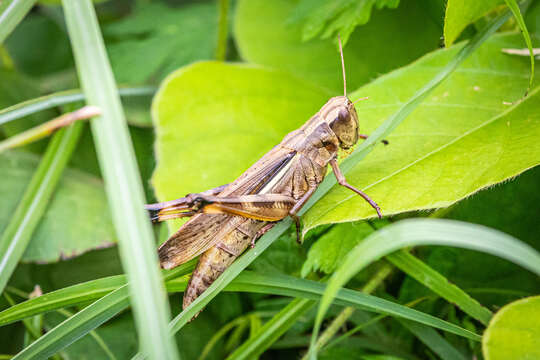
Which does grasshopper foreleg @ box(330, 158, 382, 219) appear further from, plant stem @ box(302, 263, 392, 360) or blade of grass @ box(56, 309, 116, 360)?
blade of grass @ box(56, 309, 116, 360)

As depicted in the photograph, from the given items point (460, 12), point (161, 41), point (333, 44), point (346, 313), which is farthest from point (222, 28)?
point (346, 313)

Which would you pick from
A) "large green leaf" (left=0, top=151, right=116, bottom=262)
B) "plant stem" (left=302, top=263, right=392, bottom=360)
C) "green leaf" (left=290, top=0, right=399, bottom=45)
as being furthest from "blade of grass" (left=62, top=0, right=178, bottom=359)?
"large green leaf" (left=0, top=151, right=116, bottom=262)

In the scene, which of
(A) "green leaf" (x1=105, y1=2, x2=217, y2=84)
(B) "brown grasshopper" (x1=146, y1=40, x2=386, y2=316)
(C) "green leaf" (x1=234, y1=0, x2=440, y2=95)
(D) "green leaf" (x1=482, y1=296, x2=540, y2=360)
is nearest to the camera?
(D) "green leaf" (x1=482, y1=296, x2=540, y2=360)

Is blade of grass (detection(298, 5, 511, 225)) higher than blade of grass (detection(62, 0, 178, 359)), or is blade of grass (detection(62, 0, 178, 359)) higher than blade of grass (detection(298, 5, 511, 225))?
blade of grass (detection(298, 5, 511, 225))

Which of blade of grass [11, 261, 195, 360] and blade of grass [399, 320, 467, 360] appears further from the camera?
blade of grass [399, 320, 467, 360]

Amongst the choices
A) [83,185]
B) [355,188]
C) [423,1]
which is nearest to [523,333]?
[355,188]

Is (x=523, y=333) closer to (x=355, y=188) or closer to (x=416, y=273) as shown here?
(x=416, y=273)

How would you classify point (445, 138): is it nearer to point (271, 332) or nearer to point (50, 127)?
point (271, 332)
